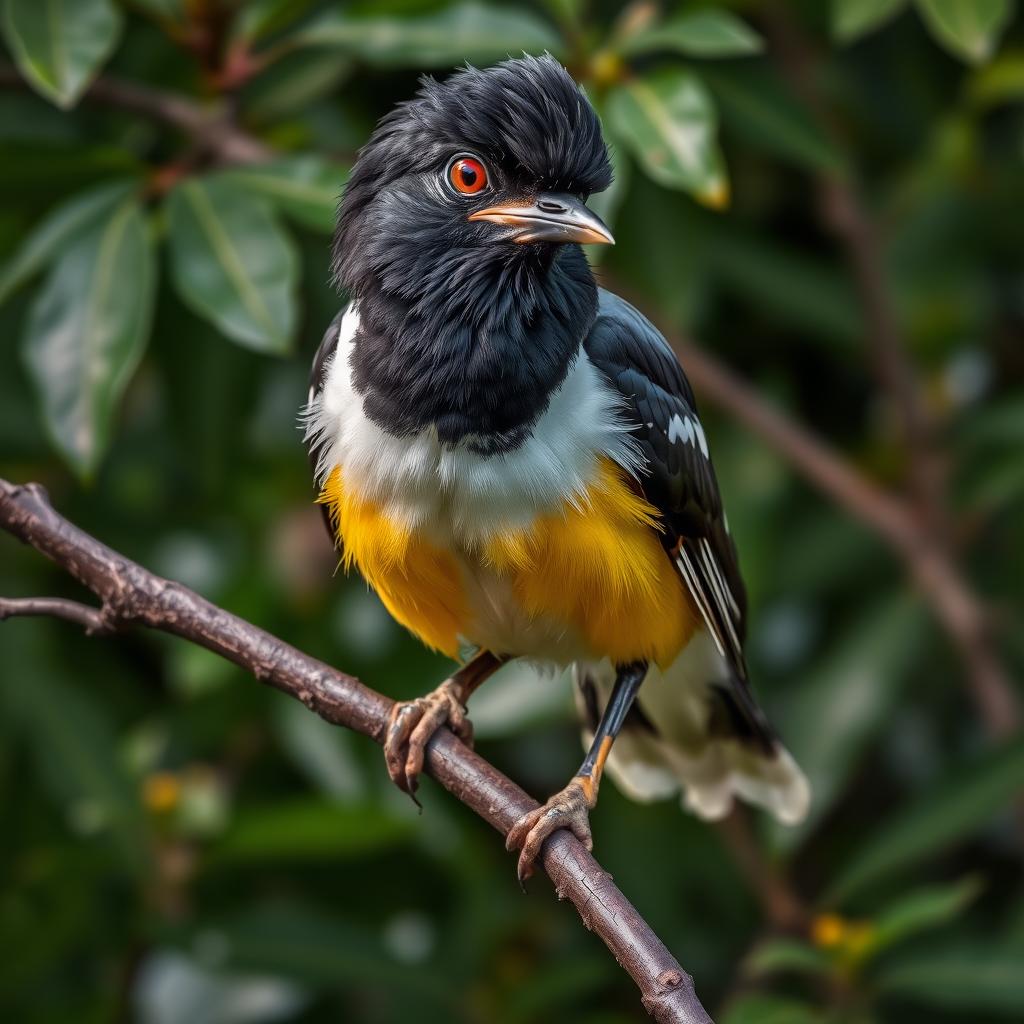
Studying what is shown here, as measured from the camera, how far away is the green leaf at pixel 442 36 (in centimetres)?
434

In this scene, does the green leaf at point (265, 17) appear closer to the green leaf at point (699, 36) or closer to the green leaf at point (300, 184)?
the green leaf at point (300, 184)

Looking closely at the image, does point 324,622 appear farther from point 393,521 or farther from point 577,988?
point 393,521

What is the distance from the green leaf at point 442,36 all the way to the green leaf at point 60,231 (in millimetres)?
669

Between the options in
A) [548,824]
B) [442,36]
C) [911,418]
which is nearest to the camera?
[548,824]

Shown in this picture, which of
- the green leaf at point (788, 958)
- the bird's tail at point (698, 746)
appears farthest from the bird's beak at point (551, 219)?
the green leaf at point (788, 958)

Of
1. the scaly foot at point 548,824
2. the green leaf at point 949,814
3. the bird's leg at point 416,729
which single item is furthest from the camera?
the green leaf at point 949,814

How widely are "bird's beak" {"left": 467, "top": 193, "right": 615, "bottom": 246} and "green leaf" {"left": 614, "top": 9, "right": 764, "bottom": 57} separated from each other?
886 millimetres

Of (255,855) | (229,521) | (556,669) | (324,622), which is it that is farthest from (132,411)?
(556,669)

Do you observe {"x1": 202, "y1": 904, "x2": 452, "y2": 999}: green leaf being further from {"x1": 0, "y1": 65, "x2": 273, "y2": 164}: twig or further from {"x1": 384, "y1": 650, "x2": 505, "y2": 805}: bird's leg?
{"x1": 0, "y1": 65, "x2": 273, "y2": 164}: twig

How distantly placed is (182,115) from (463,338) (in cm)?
145

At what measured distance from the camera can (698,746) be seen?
15.2 ft

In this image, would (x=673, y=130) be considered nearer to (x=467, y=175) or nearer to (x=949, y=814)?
(x=467, y=175)

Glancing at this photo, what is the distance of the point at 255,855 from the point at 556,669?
1190 millimetres

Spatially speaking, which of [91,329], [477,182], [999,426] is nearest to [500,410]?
[477,182]
